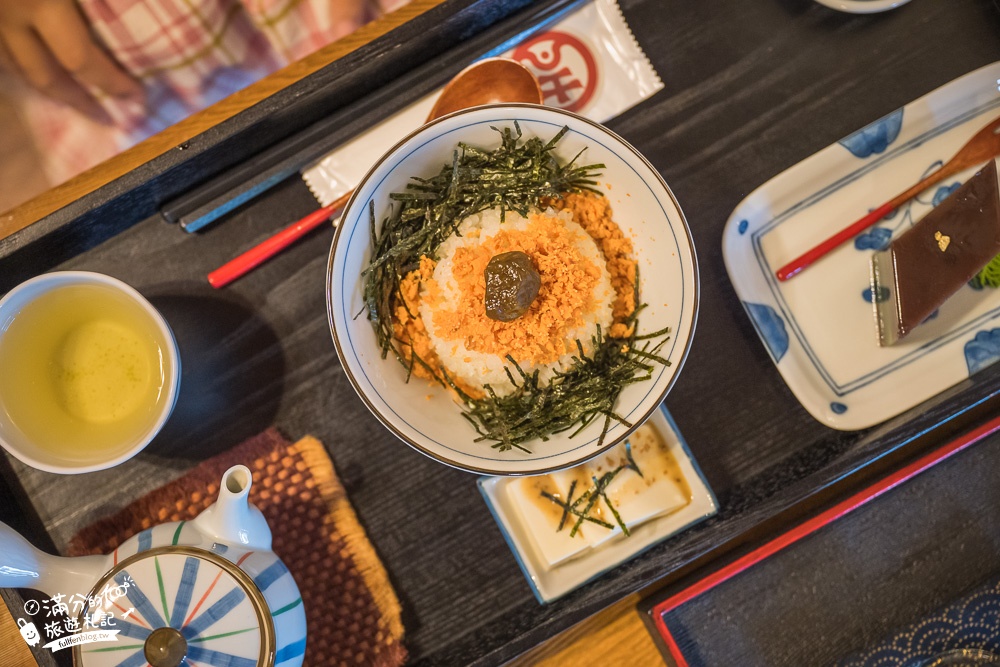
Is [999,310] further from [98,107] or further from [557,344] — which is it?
[98,107]

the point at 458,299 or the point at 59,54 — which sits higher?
the point at 59,54

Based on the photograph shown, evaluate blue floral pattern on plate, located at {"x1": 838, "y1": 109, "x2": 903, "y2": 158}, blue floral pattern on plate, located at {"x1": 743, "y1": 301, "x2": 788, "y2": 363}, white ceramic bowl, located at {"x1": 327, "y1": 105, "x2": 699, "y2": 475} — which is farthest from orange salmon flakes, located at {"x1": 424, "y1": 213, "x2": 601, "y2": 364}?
blue floral pattern on plate, located at {"x1": 838, "y1": 109, "x2": 903, "y2": 158}

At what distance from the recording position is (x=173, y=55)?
79.7 inches

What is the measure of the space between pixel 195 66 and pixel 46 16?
394mm

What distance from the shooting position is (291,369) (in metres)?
1.59

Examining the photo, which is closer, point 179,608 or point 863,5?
point 179,608

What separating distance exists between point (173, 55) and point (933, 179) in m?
2.22

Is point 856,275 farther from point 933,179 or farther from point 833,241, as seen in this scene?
point 933,179

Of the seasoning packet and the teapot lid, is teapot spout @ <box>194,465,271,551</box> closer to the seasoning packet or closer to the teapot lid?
the teapot lid

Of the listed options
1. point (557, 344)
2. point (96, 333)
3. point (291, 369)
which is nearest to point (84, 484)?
point (96, 333)

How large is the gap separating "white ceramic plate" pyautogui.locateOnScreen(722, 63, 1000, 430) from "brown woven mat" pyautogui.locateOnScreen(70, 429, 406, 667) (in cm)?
111

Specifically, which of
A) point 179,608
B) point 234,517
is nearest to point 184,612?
point 179,608

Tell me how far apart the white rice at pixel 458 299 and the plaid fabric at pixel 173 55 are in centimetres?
108

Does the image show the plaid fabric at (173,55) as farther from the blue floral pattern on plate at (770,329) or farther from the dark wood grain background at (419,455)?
the blue floral pattern on plate at (770,329)
